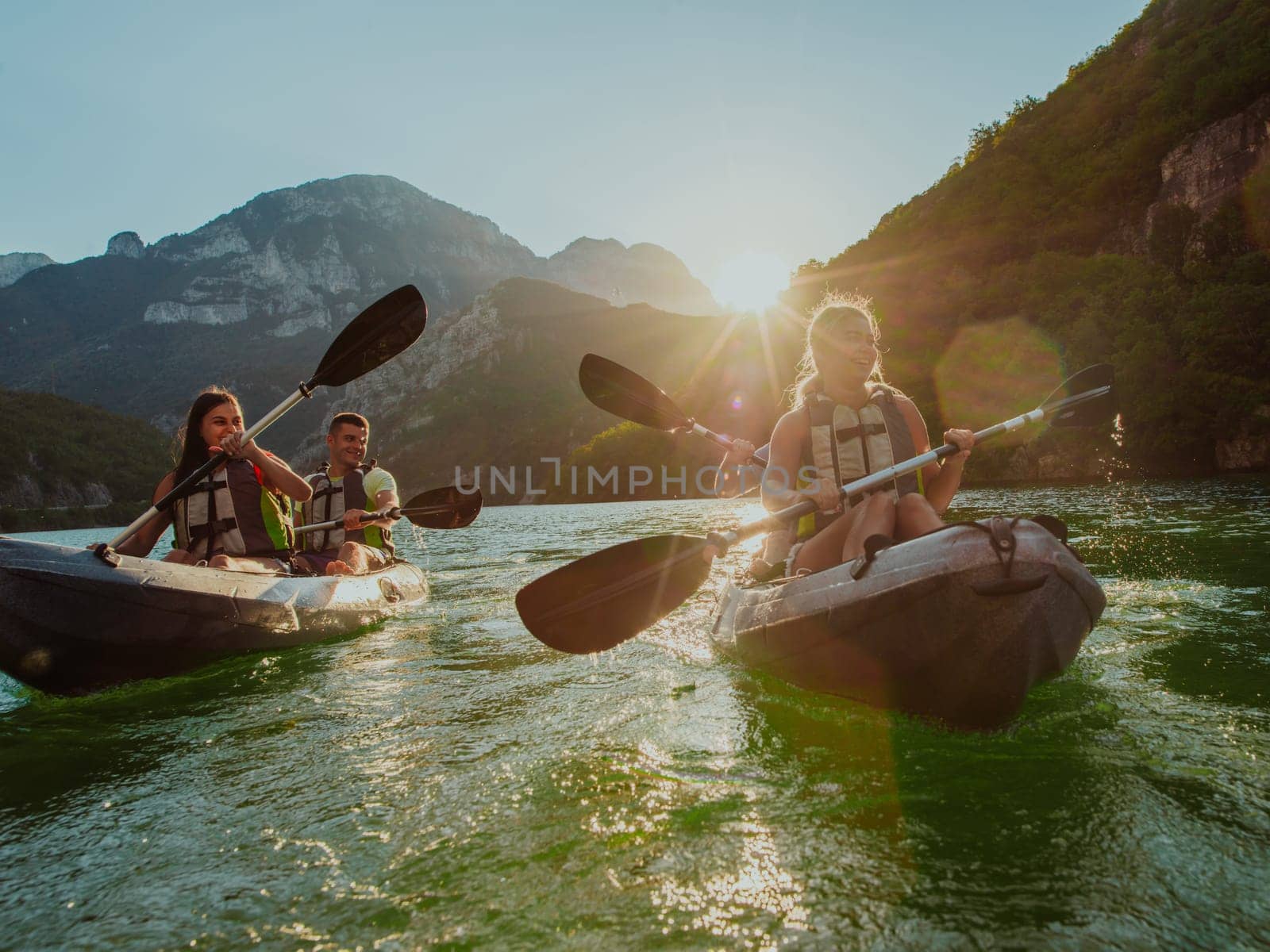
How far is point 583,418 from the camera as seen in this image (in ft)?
401

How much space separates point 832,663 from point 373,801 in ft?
7.04

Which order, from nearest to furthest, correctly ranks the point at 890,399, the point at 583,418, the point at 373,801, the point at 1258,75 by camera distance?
the point at 373,801 → the point at 890,399 → the point at 1258,75 → the point at 583,418

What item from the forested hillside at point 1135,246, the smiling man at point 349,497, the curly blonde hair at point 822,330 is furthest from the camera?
the forested hillside at point 1135,246

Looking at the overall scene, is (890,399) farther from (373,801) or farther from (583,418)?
(583,418)

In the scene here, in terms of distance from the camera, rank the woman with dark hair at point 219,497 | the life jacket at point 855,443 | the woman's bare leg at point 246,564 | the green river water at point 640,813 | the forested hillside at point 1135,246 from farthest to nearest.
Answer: the forested hillside at point 1135,246
the woman with dark hair at point 219,497
the woman's bare leg at point 246,564
the life jacket at point 855,443
the green river water at point 640,813

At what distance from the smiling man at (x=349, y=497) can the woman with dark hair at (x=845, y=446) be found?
483 centimetres

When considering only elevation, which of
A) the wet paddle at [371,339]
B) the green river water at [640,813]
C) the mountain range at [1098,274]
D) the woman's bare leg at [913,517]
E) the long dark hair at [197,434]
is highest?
the mountain range at [1098,274]

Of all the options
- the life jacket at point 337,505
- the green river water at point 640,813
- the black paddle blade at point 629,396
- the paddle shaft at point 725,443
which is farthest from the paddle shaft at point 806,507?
the life jacket at point 337,505

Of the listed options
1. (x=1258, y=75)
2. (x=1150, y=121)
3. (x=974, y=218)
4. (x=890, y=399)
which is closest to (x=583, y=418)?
(x=974, y=218)

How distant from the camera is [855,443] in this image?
444 centimetres

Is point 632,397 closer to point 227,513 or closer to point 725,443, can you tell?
point 725,443

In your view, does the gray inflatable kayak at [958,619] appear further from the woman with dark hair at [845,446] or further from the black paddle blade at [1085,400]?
the black paddle blade at [1085,400]

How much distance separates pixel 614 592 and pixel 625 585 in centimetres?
8

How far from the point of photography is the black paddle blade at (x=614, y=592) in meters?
4.16
